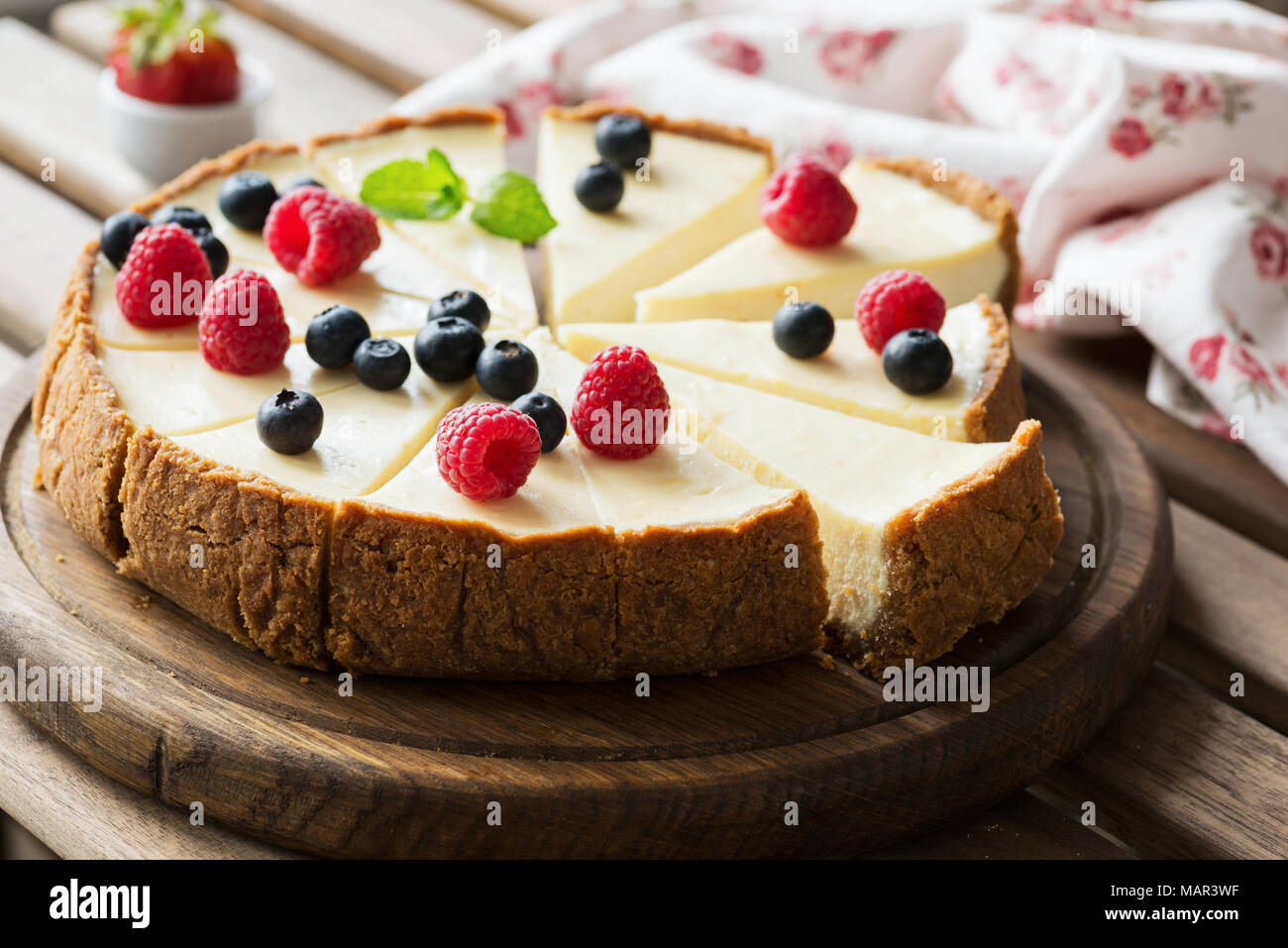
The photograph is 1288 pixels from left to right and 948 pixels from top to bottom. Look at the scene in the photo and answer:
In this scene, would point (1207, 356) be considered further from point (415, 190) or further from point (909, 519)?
point (415, 190)

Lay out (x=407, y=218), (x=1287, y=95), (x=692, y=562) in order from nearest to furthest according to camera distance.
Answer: (x=692, y=562), (x=407, y=218), (x=1287, y=95)

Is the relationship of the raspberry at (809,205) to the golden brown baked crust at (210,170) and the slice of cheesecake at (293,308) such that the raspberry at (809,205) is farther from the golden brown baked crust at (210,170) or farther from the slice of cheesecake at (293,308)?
the golden brown baked crust at (210,170)

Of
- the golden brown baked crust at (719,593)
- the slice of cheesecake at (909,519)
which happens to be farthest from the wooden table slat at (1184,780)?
the golden brown baked crust at (719,593)

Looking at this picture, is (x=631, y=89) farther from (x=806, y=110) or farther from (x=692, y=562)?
(x=692, y=562)

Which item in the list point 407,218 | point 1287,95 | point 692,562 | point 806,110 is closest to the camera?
point 692,562

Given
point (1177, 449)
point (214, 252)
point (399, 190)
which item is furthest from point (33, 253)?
point (1177, 449)

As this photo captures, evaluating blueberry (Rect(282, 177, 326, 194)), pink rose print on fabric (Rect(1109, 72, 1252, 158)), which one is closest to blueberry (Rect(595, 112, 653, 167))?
blueberry (Rect(282, 177, 326, 194))

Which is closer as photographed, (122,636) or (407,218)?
(122,636)

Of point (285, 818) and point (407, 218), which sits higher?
point (407, 218)
